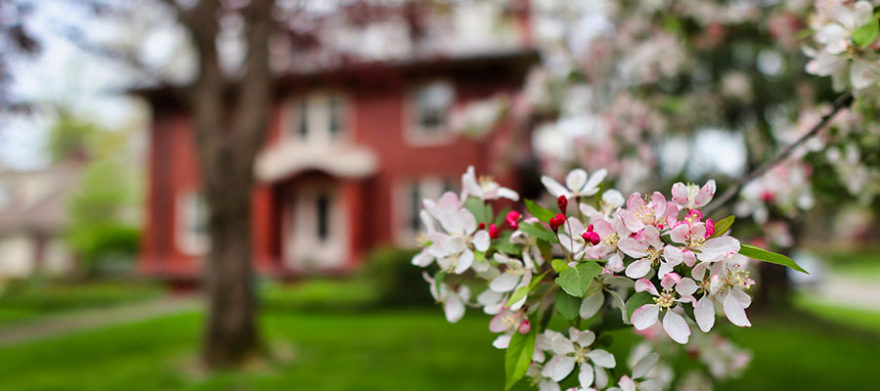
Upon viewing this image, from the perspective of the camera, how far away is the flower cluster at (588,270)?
0.95 meters

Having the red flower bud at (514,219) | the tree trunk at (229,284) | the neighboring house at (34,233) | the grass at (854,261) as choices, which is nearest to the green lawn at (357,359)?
the tree trunk at (229,284)

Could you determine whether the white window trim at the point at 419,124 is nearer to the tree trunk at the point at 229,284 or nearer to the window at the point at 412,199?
the window at the point at 412,199

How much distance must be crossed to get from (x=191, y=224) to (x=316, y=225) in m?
3.27

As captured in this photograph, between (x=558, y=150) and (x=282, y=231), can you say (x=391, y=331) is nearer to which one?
(x=558, y=150)

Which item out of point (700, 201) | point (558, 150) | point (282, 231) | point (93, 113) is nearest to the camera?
point (700, 201)

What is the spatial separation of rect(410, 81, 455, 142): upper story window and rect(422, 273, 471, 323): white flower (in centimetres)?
1105

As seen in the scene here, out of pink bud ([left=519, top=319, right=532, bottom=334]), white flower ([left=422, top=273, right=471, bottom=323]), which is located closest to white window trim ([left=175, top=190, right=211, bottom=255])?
white flower ([left=422, top=273, right=471, bottom=323])

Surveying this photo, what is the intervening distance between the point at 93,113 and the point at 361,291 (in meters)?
24.0

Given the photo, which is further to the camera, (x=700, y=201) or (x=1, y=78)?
(x=1, y=78)

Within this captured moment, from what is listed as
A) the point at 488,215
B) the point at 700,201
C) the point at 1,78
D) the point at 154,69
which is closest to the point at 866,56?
the point at 700,201

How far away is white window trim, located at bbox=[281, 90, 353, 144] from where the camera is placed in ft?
43.0

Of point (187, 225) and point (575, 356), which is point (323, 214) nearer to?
point (187, 225)

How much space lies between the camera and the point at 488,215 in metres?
1.31

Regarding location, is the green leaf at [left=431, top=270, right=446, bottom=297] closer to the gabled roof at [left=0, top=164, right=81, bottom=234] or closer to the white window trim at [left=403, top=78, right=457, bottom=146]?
the white window trim at [left=403, top=78, right=457, bottom=146]
